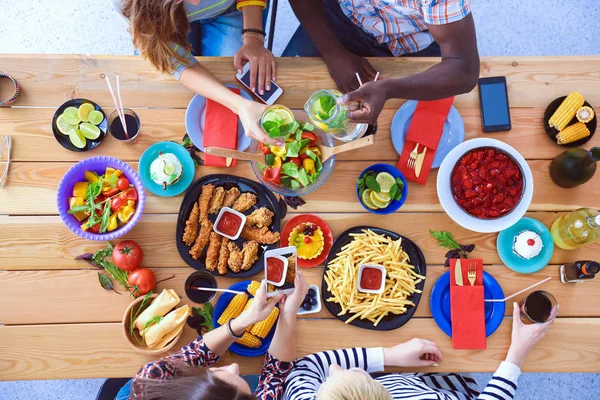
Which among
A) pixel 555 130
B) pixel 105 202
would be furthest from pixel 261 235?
pixel 555 130

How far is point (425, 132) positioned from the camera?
1860mm

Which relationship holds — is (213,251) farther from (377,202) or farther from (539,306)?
(539,306)

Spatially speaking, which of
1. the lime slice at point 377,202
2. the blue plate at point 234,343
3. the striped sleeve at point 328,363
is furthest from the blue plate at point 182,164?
the striped sleeve at point 328,363

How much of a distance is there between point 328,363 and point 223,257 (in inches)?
24.7

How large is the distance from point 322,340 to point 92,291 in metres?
1.02

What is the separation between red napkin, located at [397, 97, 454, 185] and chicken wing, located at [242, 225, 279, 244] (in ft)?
2.11

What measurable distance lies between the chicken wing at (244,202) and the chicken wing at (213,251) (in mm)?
148

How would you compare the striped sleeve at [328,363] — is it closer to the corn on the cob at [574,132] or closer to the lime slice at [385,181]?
the lime slice at [385,181]

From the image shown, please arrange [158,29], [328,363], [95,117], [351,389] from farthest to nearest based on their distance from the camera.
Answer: [95,117] → [328,363] → [158,29] → [351,389]

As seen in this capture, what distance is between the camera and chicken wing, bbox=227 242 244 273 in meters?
1.79

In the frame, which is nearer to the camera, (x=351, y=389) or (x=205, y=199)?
(x=351, y=389)

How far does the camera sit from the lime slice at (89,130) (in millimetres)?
1839

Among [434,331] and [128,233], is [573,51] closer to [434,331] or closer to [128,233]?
[434,331]

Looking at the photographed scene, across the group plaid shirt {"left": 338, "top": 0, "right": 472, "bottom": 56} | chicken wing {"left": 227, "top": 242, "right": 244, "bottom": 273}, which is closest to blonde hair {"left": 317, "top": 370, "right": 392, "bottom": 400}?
chicken wing {"left": 227, "top": 242, "right": 244, "bottom": 273}
